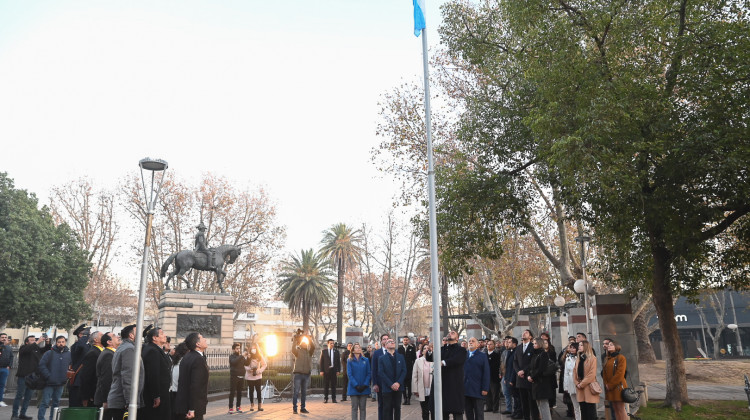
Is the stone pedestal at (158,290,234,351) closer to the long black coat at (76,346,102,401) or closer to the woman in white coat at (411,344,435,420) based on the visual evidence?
the long black coat at (76,346,102,401)

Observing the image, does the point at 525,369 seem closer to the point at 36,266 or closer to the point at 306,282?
the point at 36,266

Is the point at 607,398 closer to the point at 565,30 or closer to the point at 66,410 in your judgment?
the point at 565,30

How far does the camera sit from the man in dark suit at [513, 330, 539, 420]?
444 inches

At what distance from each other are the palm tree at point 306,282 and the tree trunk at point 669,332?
Result: 35.4 meters

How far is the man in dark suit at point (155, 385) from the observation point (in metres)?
7.59

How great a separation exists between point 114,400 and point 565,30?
11956 millimetres

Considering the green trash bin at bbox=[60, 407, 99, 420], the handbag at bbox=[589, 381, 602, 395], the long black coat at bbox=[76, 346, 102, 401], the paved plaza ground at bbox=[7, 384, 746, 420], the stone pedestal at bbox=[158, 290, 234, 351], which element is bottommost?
the paved plaza ground at bbox=[7, 384, 746, 420]

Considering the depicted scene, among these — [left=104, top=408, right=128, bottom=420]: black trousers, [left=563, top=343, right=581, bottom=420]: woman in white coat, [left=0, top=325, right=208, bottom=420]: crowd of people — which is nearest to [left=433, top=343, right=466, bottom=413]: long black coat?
[left=563, top=343, right=581, bottom=420]: woman in white coat

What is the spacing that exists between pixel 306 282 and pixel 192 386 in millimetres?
40687

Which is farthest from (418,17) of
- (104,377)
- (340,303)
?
(340,303)

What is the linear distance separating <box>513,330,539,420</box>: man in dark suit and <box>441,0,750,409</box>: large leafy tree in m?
3.63

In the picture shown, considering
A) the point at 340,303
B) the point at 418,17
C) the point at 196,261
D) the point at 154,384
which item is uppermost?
the point at 418,17

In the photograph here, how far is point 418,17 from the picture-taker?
9398 mm

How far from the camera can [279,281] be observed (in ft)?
158
